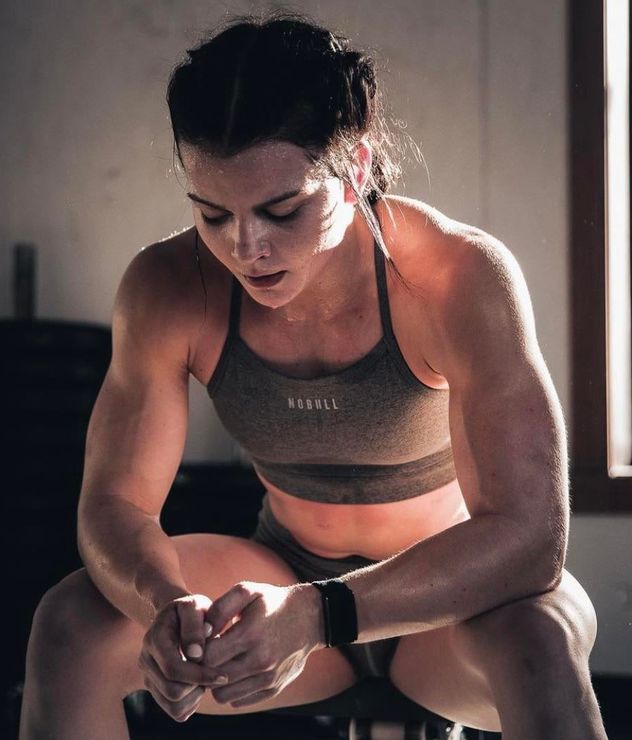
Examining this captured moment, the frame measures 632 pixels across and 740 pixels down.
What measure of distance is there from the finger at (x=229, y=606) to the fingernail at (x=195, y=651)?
2 centimetres

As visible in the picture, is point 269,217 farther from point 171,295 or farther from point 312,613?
point 312,613

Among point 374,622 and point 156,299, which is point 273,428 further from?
point 374,622

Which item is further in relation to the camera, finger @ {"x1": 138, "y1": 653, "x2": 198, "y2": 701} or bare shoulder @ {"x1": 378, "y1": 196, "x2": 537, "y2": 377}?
bare shoulder @ {"x1": 378, "y1": 196, "x2": 537, "y2": 377}

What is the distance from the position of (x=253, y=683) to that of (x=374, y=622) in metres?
0.13

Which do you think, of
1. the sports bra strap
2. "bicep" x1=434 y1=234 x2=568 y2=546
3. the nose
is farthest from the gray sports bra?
the nose

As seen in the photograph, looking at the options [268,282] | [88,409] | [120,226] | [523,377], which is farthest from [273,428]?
[120,226]

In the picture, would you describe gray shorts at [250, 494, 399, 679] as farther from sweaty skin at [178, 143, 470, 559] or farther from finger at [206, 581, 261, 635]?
finger at [206, 581, 261, 635]

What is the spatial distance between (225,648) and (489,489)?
0.30m

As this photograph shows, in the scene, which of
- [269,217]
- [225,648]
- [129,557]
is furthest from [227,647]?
[269,217]

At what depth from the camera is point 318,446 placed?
123 centimetres

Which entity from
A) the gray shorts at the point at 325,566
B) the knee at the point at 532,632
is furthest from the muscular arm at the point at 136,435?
the knee at the point at 532,632

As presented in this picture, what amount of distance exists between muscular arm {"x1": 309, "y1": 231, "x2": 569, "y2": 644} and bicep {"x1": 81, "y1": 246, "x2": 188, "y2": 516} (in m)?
0.30

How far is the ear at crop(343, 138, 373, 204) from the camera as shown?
112 centimetres

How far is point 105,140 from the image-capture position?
99.8 inches
